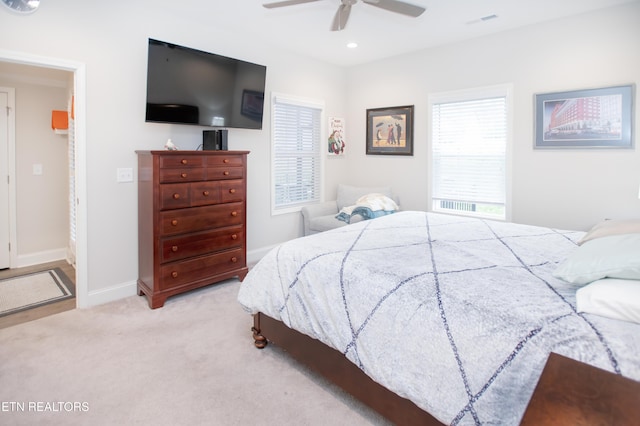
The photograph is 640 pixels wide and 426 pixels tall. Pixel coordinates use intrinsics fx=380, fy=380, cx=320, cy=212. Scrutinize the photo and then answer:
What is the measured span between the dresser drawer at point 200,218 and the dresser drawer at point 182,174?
269mm

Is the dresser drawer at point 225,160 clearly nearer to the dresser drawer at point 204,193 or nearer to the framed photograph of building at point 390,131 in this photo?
the dresser drawer at point 204,193

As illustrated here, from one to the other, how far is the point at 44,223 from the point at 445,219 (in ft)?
15.2

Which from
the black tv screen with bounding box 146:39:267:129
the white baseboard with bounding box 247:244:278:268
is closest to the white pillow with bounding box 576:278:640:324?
the black tv screen with bounding box 146:39:267:129

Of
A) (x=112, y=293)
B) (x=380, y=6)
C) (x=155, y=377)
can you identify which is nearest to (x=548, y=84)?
(x=380, y=6)

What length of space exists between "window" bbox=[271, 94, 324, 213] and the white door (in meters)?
2.95

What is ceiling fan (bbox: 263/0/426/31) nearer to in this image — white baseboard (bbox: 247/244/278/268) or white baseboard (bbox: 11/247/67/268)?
white baseboard (bbox: 247/244/278/268)

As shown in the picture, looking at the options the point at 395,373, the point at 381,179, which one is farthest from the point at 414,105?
the point at 395,373

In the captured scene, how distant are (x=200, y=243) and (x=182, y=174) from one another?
663 millimetres

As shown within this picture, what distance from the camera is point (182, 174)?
3338 mm

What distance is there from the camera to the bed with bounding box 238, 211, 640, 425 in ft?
4.35

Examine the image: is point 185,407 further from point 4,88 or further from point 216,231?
point 4,88

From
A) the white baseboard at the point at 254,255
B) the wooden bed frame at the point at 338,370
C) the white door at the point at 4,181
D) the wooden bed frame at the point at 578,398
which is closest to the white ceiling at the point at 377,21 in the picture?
the white door at the point at 4,181

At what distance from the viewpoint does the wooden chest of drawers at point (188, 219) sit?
3.25 m

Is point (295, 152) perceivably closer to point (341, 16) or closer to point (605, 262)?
point (341, 16)
